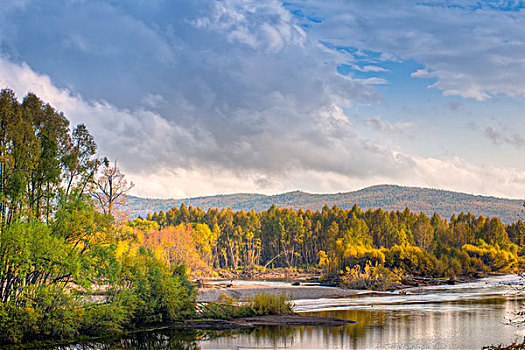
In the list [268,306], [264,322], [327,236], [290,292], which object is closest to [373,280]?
[290,292]

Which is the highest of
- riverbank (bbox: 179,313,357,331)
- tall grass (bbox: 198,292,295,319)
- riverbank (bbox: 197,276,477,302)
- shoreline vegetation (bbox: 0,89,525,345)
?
shoreline vegetation (bbox: 0,89,525,345)

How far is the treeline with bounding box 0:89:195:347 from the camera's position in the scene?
26.3 metres

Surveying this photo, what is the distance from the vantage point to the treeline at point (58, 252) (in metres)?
26.3

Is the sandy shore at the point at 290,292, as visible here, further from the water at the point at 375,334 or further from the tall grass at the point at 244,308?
the tall grass at the point at 244,308

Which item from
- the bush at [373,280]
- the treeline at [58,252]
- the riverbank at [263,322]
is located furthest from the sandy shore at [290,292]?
the treeline at [58,252]

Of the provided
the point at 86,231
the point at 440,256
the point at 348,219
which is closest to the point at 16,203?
the point at 86,231

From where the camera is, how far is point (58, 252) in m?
26.9

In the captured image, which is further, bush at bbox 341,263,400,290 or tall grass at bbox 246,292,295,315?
bush at bbox 341,263,400,290

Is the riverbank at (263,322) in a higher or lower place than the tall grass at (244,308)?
lower

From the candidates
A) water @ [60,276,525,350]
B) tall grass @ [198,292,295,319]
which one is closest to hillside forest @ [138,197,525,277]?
water @ [60,276,525,350]

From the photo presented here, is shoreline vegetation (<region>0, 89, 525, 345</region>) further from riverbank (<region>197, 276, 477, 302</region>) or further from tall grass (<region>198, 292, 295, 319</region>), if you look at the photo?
riverbank (<region>197, 276, 477, 302</region>)

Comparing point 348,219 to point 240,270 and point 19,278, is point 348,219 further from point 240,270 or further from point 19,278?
point 19,278

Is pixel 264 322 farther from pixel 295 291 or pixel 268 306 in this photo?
pixel 295 291

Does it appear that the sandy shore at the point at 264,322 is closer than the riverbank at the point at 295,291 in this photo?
Yes
